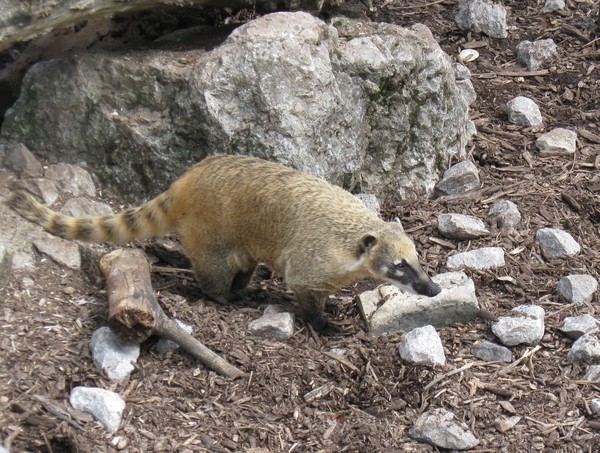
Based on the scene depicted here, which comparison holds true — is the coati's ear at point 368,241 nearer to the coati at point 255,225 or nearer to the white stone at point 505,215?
the coati at point 255,225

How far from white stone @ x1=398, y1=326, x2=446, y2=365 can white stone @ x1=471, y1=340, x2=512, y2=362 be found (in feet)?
0.78

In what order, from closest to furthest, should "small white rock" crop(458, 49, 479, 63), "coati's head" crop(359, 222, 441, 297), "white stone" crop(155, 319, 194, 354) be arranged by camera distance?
"white stone" crop(155, 319, 194, 354)
"coati's head" crop(359, 222, 441, 297)
"small white rock" crop(458, 49, 479, 63)

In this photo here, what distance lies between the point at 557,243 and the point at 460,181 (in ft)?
3.77

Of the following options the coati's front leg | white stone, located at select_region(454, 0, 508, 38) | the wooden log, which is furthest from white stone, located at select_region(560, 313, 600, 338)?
white stone, located at select_region(454, 0, 508, 38)

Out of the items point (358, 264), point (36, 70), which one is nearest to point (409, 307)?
point (358, 264)

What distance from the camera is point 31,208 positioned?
6160 mm

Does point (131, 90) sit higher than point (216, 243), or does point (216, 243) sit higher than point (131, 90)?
point (131, 90)

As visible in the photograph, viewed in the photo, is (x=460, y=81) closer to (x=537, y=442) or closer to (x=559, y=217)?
(x=559, y=217)

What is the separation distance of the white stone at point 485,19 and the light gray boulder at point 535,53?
14.2 inches

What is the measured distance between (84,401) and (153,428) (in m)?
0.42

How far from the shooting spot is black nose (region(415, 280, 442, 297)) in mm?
5820

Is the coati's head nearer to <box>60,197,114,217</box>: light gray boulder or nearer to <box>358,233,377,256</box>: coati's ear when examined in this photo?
<box>358,233,377,256</box>: coati's ear

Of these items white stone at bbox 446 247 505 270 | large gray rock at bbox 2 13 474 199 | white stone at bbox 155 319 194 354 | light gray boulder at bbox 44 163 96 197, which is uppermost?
large gray rock at bbox 2 13 474 199

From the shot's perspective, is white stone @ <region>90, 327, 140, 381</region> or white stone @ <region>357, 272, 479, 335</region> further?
white stone @ <region>357, 272, 479, 335</region>
